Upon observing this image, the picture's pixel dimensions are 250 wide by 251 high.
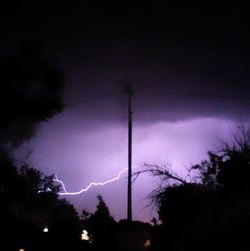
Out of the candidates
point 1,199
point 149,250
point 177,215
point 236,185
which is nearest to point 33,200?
point 1,199

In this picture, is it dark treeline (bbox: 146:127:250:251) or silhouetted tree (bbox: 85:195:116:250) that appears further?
silhouetted tree (bbox: 85:195:116:250)

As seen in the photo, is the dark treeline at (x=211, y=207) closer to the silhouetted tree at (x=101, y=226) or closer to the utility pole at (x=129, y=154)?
the utility pole at (x=129, y=154)

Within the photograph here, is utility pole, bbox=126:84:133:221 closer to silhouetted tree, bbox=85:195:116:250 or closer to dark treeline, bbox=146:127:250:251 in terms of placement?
dark treeline, bbox=146:127:250:251

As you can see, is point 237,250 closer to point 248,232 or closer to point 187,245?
point 248,232

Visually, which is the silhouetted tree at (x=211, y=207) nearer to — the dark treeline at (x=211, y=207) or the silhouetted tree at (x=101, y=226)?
the dark treeline at (x=211, y=207)

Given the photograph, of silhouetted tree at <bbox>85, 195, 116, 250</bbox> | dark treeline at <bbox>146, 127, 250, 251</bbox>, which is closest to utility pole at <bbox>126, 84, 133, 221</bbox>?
dark treeline at <bbox>146, 127, 250, 251</bbox>

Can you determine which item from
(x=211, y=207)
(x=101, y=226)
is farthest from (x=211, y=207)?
(x=101, y=226)

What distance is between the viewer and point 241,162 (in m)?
18.0

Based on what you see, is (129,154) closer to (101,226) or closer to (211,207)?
(211,207)

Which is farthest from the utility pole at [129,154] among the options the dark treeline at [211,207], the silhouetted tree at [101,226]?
the silhouetted tree at [101,226]

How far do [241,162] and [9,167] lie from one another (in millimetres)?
22904

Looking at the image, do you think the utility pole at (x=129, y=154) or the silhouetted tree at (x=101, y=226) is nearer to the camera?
the utility pole at (x=129, y=154)

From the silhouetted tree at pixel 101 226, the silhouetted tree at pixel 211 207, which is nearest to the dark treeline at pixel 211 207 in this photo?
the silhouetted tree at pixel 211 207

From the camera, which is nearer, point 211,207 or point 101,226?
point 211,207
